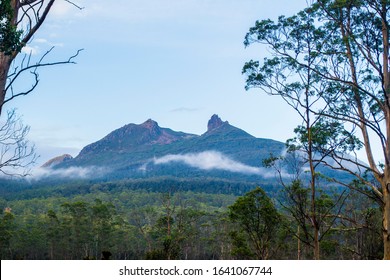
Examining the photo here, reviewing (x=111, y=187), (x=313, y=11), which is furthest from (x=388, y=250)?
(x=111, y=187)

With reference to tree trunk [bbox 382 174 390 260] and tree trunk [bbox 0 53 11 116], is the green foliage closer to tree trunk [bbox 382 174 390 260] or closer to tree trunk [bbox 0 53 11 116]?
tree trunk [bbox 382 174 390 260]

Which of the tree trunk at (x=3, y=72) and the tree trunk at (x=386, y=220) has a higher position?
the tree trunk at (x=3, y=72)

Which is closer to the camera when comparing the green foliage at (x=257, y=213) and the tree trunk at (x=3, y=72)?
the tree trunk at (x=3, y=72)

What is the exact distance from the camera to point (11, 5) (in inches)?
256

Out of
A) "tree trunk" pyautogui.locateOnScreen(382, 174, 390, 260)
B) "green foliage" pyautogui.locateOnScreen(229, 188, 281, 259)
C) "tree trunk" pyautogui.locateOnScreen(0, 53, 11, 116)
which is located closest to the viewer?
"tree trunk" pyautogui.locateOnScreen(0, 53, 11, 116)

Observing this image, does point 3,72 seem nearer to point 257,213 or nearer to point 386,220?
point 386,220

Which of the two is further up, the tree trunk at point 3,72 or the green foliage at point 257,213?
the tree trunk at point 3,72

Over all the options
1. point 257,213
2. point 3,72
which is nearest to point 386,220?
point 3,72

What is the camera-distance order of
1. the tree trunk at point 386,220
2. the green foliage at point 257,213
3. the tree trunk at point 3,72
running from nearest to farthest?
the tree trunk at point 3,72
the tree trunk at point 386,220
the green foliage at point 257,213

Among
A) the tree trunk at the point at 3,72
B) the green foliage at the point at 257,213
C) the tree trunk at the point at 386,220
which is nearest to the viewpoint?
the tree trunk at the point at 3,72

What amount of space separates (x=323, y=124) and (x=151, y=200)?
86418 mm

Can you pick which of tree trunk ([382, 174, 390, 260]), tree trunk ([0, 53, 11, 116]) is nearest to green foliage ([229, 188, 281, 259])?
tree trunk ([382, 174, 390, 260])

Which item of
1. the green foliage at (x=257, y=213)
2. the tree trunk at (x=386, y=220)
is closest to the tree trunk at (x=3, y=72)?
the tree trunk at (x=386, y=220)

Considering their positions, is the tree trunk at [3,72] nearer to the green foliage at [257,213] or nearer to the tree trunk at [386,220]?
the tree trunk at [386,220]
